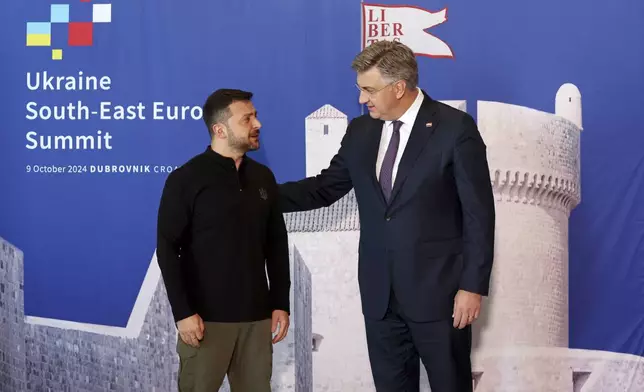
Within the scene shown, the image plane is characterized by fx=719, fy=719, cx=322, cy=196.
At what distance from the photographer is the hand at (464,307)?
2.54 metres

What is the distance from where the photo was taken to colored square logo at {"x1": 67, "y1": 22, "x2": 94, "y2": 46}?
3914mm

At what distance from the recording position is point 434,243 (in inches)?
102

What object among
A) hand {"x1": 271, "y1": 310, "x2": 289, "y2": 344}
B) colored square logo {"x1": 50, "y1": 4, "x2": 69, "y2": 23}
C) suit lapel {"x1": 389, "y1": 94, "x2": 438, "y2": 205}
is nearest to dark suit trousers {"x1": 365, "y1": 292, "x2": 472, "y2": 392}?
hand {"x1": 271, "y1": 310, "x2": 289, "y2": 344}

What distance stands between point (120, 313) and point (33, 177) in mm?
896

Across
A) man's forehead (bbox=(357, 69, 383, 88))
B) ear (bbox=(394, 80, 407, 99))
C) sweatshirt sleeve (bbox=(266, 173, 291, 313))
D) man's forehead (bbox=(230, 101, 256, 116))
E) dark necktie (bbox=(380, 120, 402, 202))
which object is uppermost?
man's forehead (bbox=(357, 69, 383, 88))

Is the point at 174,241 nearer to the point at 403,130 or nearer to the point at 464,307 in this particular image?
the point at 403,130

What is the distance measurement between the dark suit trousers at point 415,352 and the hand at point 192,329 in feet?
2.07

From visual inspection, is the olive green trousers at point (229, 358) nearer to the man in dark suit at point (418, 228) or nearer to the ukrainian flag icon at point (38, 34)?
the man in dark suit at point (418, 228)

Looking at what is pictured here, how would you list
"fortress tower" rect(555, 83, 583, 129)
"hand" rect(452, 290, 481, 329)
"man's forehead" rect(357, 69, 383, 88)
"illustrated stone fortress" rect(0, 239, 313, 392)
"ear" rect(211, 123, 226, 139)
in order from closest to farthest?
1. "hand" rect(452, 290, 481, 329)
2. "man's forehead" rect(357, 69, 383, 88)
3. "ear" rect(211, 123, 226, 139)
4. "fortress tower" rect(555, 83, 583, 129)
5. "illustrated stone fortress" rect(0, 239, 313, 392)

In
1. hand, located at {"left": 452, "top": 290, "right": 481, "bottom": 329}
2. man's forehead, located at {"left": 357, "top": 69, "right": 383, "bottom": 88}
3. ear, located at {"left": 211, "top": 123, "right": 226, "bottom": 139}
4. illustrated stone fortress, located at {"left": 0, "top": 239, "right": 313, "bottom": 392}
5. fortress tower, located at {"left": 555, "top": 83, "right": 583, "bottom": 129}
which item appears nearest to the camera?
hand, located at {"left": 452, "top": 290, "right": 481, "bottom": 329}

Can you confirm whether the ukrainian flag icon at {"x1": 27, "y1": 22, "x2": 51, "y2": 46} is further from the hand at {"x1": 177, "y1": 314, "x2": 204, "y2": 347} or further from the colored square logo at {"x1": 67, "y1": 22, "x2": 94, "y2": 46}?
the hand at {"x1": 177, "y1": 314, "x2": 204, "y2": 347}

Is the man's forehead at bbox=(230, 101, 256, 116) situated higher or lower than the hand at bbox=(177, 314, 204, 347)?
higher

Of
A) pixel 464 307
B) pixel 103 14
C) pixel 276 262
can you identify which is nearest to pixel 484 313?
pixel 464 307

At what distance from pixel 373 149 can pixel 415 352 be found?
79 cm
